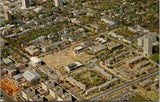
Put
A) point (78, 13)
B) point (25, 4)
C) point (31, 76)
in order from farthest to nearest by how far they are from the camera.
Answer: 1. point (25, 4)
2. point (78, 13)
3. point (31, 76)

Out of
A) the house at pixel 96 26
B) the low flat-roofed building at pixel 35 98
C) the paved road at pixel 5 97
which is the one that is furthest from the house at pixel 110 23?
the paved road at pixel 5 97

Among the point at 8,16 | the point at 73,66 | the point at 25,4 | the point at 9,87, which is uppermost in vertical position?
the point at 25,4

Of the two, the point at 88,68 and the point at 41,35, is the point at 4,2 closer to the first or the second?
the point at 41,35

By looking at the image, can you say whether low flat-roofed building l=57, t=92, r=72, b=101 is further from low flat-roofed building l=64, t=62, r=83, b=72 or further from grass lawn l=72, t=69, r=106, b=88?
low flat-roofed building l=64, t=62, r=83, b=72

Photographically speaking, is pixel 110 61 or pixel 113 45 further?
pixel 113 45

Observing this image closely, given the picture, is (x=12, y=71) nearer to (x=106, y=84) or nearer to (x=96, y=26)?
(x=106, y=84)

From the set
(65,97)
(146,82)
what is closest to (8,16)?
(65,97)

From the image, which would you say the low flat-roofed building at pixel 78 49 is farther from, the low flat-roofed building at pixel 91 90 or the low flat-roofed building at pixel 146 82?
the low flat-roofed building at pixel 146 82
